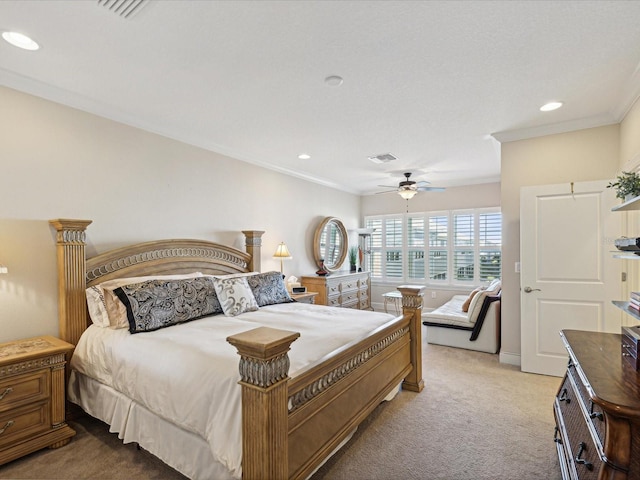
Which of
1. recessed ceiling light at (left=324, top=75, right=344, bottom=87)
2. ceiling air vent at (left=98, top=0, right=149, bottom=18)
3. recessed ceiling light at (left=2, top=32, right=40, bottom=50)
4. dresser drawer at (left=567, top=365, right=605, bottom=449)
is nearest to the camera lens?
dresser drawer at (left=567, top=365, right=605, bottom=449)

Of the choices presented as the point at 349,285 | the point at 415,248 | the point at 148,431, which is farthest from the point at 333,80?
the point at 415,248

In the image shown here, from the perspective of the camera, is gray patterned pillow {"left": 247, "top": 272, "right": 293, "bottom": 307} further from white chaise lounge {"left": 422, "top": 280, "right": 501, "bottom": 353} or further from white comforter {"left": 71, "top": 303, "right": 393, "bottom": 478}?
white chaise lounge {"left": 422, "top": 280, "right": 501, "bottom": 353}

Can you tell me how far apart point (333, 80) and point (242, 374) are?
84.9 inches

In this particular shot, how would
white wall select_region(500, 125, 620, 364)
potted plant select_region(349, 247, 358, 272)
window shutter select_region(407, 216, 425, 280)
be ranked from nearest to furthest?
1. white wall select_region(500, 125, 620, 364)
2. potted plant select_region(349, 247, 358, 272)
3. window shutter select_region(407, 216, 425, 280)

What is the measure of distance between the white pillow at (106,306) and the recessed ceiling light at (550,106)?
403 centimetres

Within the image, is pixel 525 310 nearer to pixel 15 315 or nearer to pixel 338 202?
pixel 338 202

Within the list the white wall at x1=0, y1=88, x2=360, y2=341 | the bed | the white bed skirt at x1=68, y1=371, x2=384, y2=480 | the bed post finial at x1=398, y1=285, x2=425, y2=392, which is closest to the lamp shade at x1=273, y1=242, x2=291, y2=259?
the white wall at x1=0, y1=88, x2=360, y2=341

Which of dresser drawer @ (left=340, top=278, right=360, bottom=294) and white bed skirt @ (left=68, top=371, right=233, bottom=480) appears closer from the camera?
white bed skirt @ (left=68, top=371, right=233, bottom=480)

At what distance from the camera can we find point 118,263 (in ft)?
10.0

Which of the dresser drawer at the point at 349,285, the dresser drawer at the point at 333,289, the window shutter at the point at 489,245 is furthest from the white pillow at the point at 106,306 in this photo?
the window shutter at the point at 489,245

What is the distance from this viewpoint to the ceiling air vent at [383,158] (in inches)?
180

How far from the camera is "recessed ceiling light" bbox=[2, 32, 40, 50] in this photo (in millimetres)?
2025

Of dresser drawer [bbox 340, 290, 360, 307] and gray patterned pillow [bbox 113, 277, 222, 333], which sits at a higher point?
gray patterned pillow [bbox 113, 277, 222, 333]

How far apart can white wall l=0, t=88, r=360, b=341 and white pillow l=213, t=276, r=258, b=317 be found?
92cm
